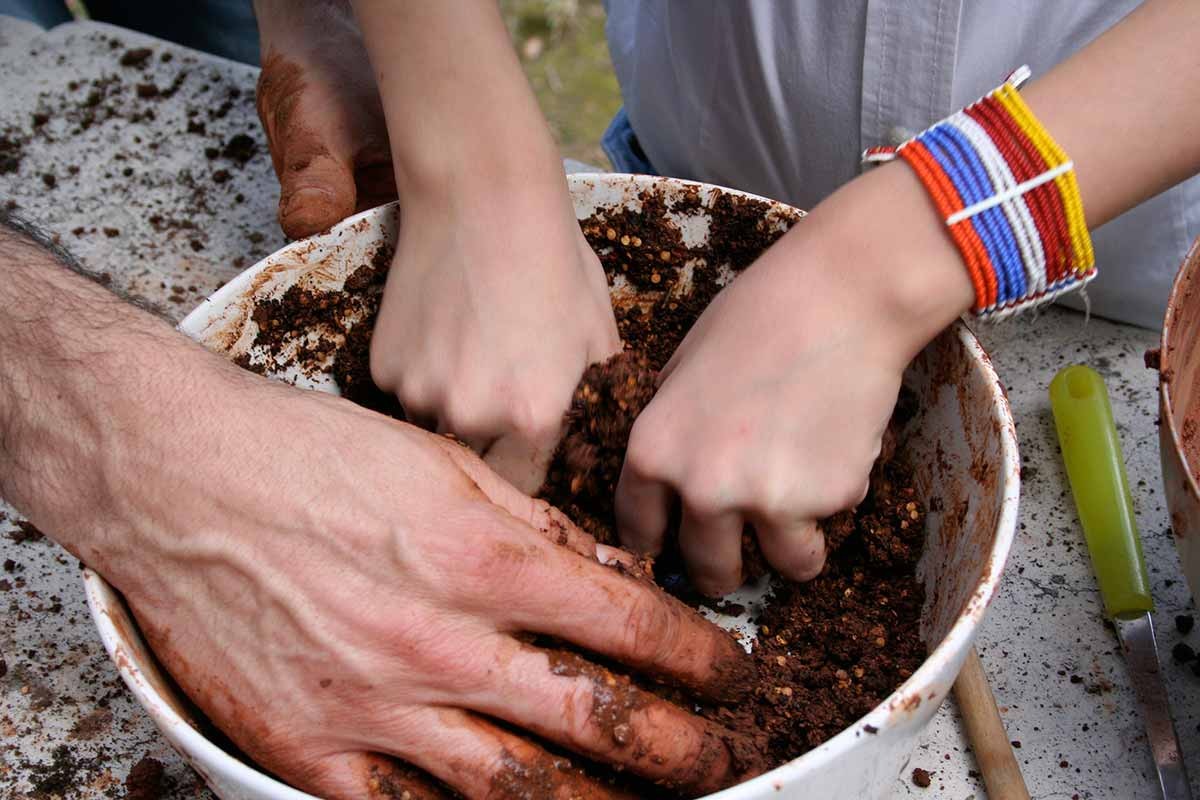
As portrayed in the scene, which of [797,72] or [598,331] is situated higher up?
[797,72]

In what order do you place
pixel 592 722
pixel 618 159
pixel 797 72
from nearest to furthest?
pixel 592 722 < pixel 797 72 < pixel 618 159

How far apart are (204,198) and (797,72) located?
2.58 feet

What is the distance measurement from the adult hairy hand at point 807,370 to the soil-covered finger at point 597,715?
6.0 inches

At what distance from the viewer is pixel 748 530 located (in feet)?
2.77

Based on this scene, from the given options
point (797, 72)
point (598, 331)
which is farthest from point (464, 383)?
point (797, 72)

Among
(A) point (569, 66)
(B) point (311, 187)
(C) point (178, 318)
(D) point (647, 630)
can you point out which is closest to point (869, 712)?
(D) point (647, 630)

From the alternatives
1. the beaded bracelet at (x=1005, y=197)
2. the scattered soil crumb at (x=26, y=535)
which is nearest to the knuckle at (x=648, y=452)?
the beaded bracelet at (x=1005, y=197)

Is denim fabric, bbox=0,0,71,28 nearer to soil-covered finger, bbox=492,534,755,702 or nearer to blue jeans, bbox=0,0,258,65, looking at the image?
blue jeans, bbox=0,0,258,65

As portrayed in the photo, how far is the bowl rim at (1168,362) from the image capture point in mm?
720

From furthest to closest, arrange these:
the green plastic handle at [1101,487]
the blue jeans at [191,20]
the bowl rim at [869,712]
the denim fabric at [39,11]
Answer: the blue jeans at [191,20] < the denim fabric at [39,11] < the green plastic handle at [1101,487] < the bowl rim at [869,712]

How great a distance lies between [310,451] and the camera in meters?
0.70

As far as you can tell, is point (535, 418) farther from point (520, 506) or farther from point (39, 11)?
point (39, 11)

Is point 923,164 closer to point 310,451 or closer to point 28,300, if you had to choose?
point 310,451

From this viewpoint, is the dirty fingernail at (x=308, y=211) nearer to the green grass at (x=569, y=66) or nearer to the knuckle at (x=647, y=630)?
the knuckle at (x=647, y=630)
